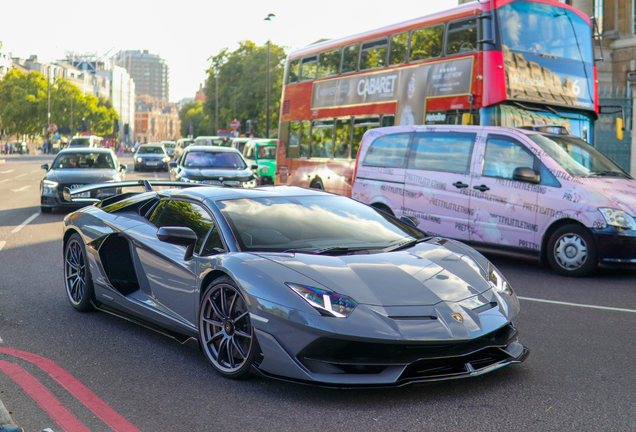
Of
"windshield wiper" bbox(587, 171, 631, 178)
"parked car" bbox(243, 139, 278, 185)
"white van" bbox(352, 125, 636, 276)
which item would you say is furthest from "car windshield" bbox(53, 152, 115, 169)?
"windshield wiper" bbox(587, 171, 631, 178)

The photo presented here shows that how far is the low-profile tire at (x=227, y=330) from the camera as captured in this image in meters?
4.15

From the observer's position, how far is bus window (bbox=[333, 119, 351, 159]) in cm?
1523

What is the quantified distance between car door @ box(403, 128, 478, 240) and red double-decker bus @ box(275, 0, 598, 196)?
1839 mm

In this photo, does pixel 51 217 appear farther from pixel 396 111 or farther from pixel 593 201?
pixel 593 201

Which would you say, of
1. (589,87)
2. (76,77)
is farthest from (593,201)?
(76,77)

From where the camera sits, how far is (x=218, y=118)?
7688cm

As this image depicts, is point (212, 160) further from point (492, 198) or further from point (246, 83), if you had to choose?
point (246, 83)

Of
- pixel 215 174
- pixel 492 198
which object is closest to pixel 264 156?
pixel 215 174

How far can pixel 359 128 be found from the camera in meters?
14.9

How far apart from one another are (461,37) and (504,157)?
3.80 meters

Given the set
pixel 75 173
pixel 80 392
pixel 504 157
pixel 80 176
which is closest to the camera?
pixel 80 392

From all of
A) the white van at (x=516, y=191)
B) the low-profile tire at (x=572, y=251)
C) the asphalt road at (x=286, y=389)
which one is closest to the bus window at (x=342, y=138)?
the white van at (x=516, y=191)

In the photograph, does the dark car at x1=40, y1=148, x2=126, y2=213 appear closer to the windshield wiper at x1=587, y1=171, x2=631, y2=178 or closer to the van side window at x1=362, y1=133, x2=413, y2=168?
the van side window at x1=362, y1=133, x2=413, y2=168

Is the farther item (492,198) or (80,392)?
(492,198)
